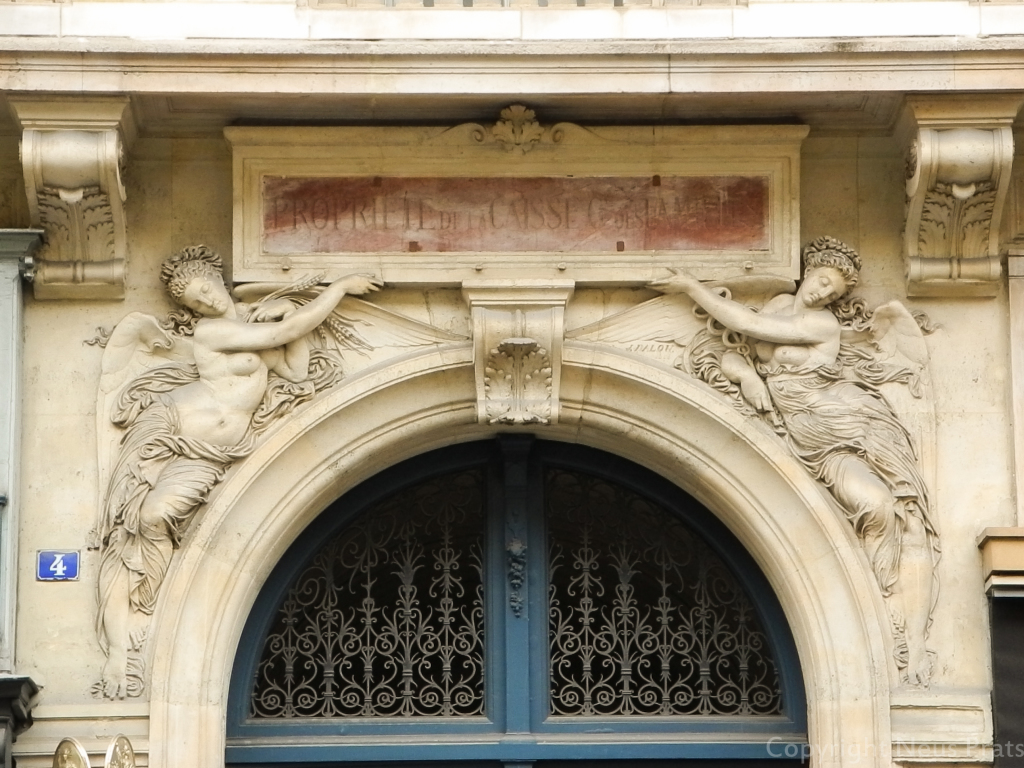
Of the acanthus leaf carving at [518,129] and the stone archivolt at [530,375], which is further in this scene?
the acanthus leaf carving at [518,129]

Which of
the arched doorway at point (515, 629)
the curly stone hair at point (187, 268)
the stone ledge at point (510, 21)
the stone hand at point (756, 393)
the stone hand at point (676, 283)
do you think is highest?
the stone ledge at point (510, 21)

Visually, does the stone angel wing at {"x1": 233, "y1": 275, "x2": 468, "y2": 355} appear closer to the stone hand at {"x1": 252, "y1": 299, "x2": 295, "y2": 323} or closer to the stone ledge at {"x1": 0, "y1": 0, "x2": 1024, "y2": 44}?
the stone hand at {"x1": 252, "y1": 299, "x2": 295, "y2": 323}

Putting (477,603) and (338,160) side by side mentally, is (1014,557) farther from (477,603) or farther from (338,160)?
(338,160)

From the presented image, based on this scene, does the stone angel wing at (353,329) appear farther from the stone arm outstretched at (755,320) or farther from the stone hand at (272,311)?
the stone arm outstretched at (755,320)

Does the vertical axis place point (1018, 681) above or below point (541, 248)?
below

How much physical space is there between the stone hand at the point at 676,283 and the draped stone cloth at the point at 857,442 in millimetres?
527

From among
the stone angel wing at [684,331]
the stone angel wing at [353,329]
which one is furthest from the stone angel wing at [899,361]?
the stone angel wing at [353,329]

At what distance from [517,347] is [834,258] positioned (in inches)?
56.2

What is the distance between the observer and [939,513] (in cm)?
991

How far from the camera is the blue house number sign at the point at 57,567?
9781 millimetres

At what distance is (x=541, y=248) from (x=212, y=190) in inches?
58.0

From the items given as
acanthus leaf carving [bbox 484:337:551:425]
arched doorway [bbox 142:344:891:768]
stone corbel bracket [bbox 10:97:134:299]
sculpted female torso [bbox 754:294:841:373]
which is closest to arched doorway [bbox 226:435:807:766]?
arched doorway [bbox 142:344:891:768]

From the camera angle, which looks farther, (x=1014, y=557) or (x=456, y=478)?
(x=456, y=478)

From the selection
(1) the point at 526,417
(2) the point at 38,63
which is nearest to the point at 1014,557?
(1) the point at 526,417
